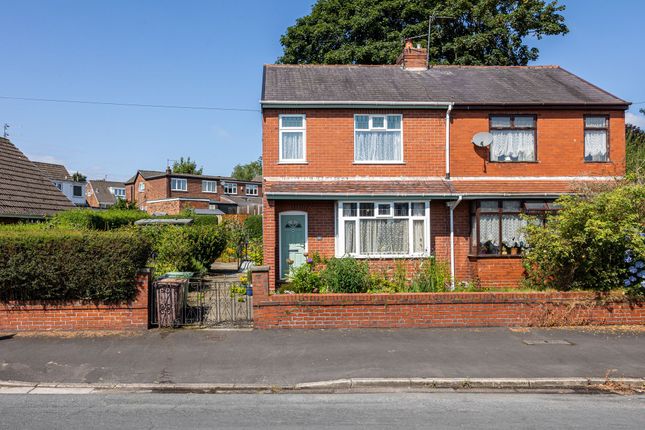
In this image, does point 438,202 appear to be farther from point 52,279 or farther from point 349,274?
point 52,279

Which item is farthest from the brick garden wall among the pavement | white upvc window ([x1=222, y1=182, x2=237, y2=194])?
white upvc window ([x1=222, y1=182, x2=237, y2=194])

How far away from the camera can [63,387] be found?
6828 mm

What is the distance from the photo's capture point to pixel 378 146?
14.5 meters

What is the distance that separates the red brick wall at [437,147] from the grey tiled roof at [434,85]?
399 mm

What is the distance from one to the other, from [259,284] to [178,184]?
132 feet

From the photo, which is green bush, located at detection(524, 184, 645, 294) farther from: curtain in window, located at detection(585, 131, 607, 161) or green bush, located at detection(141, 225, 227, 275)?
green bush, located at detection(141, 225, 227, 275)

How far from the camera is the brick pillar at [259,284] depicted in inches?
374

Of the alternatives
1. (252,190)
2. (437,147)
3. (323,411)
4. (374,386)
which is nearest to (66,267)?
(323,411)

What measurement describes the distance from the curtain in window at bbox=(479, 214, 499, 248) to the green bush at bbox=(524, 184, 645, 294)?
9.06 feet

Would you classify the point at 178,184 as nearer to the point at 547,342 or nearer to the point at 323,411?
the point at 547,342

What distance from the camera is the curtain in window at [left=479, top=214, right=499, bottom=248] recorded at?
44.6 ft

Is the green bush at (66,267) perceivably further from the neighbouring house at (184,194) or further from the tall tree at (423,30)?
the neighbouring house at (184,194)

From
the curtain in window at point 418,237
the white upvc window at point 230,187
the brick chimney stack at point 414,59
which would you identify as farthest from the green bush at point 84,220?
the white upvc window at point 230,187

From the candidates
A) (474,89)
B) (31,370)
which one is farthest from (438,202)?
(31,370)
